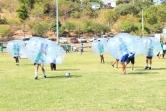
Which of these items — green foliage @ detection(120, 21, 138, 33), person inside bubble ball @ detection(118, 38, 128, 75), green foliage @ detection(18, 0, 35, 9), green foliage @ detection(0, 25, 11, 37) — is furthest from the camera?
green foliage @ detection(18, 0, 35, 9)

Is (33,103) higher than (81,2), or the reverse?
(81,2)

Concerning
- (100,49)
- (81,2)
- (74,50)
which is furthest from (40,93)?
(81,2)

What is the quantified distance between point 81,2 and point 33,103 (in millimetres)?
107138

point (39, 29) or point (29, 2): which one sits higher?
point (29, 2)

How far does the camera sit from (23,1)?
98438 millimetres

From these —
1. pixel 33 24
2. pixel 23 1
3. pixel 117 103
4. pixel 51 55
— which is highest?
pixel 23 1

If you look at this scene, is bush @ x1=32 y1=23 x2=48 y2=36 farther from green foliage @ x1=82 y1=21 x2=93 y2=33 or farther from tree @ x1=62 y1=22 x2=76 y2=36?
green foliage @ x1=82 y1=21 x2=93 y2=33

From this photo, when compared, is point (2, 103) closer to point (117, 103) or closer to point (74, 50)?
point (117, 103)

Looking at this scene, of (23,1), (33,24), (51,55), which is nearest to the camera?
(51,55)

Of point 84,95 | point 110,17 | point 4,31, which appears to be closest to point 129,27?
point 110,17

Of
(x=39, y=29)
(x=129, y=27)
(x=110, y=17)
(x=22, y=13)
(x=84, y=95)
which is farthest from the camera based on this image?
(x=110, y=17)

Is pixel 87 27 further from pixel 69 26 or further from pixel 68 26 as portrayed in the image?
pixel 68 26

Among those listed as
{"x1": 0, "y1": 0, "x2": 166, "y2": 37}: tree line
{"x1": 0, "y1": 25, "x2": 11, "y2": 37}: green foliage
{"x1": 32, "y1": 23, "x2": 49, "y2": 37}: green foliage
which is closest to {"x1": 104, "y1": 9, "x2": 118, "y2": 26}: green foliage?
{"x1": 0, "y1": 0, "x2": 166, "y2": 37}: tree line

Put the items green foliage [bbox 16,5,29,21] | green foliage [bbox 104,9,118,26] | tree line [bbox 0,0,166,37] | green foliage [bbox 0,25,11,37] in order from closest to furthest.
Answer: green foliage [bbox 0,25,11,37] → tree line [bbox 0,0,166,37] → green foliage [bbox 16,5,29,21] → green foliage [bbox 104,9,118,26]
